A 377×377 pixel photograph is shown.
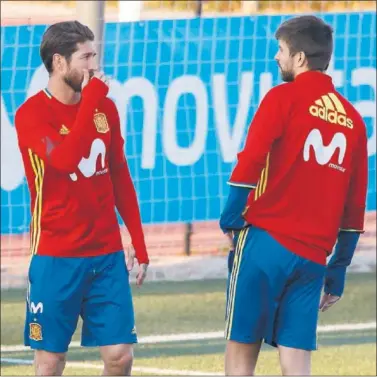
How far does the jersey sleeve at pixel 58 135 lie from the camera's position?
20.9ft

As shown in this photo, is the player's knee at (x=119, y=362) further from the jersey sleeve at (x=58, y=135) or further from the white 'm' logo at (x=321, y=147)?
the white 'm' logo at (x=321, y=147)

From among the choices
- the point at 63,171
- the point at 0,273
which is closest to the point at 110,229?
the point at 63,171

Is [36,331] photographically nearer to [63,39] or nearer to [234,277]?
[234,277]

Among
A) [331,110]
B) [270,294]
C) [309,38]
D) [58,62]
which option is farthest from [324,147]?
[58,62]

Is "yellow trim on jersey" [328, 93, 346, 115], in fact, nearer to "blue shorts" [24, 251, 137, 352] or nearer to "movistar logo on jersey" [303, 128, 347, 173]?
"movistar logo on jersey" [303, 128, 347, 173]

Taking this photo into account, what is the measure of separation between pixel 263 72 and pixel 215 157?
0.80m

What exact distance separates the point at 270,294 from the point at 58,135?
1.10 metres

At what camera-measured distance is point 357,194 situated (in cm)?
645

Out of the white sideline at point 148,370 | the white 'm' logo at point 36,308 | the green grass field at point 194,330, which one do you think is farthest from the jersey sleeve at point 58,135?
the white sideline at point 148,370

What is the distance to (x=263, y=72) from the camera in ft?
41.8

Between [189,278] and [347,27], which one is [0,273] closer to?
[189,278]

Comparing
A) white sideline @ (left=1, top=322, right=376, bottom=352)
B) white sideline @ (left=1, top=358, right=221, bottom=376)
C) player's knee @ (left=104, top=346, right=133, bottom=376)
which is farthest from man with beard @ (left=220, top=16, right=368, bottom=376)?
white sideline @ (left=1, top=322, right=376, bottom=352)

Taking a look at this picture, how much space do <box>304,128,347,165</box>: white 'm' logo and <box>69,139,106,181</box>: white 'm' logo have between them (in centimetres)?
91

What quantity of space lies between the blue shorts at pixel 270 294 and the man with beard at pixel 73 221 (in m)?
0.60
